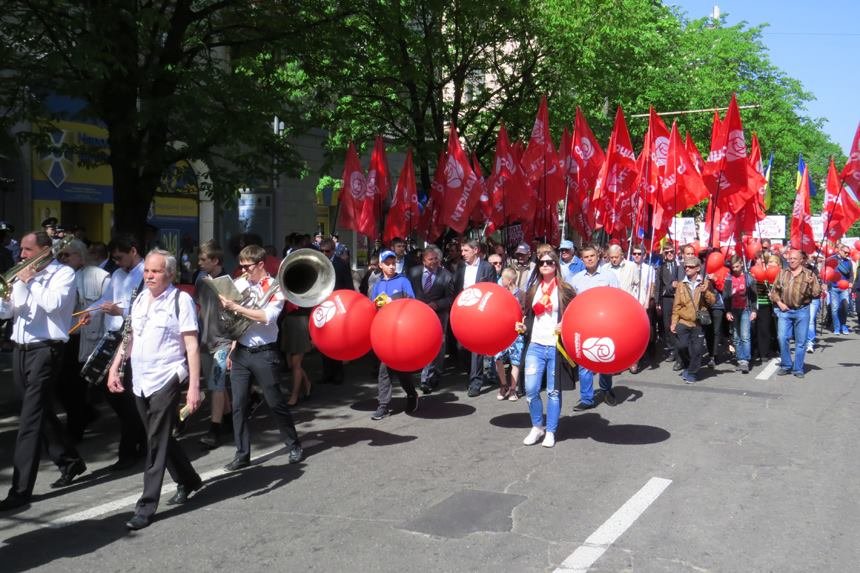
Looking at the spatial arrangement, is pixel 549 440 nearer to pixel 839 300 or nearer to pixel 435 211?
pixel 435 211

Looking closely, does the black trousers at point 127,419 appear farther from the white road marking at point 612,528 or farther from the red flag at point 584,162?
the red flag at point 584,162

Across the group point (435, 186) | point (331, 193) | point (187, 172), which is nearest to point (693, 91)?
point (331, 193)

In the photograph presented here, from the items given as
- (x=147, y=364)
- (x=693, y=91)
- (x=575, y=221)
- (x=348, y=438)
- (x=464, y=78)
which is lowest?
(x=348, y=438)

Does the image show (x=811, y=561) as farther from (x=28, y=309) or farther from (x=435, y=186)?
(x=435, y=186)

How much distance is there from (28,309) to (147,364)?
3.88ft

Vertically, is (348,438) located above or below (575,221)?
below

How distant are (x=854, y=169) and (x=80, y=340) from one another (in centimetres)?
1100

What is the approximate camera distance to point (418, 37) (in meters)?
17.2

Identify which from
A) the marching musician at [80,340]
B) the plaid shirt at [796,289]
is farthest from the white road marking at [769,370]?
the marching musician at [80,340]

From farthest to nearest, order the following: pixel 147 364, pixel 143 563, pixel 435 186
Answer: pixel 435 186
pixel 147 364
pixel 143 563

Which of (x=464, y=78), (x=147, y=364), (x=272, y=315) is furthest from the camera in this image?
(x=464, y=78)

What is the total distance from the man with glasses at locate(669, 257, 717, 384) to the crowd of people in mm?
21

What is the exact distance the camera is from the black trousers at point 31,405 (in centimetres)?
573

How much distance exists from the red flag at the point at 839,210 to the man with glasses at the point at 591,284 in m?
6.81
